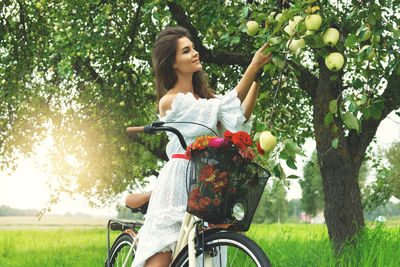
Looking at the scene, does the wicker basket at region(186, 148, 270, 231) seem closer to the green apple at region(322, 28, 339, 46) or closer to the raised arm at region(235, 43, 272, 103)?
the raised arm at region(235, 43, 272, 103)

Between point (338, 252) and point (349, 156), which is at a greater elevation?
point (349, 156)

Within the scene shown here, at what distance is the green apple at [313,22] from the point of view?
1.90 meters

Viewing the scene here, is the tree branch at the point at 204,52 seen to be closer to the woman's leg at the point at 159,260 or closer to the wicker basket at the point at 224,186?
the woman's leg at the point at 159,260

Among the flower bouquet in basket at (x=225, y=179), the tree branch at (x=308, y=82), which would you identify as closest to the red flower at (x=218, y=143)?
the flower bouquet in basket at (x=225, y=179)

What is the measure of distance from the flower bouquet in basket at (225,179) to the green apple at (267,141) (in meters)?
0.27

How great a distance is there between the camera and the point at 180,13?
574 cm

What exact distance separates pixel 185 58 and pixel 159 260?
4.70ft

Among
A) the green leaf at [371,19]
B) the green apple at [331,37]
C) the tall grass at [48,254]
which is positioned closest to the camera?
the green apple at [331,37]

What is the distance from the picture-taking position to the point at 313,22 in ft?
6.27

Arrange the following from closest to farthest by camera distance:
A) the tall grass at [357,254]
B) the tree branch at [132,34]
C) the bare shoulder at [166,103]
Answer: the bare shoulder at [166,103] → the tall grass at [357,254] → the tree branch at [132,34]

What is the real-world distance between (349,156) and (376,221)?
3.23 ft

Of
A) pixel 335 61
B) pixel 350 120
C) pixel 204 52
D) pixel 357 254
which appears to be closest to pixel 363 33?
pixel 335 61

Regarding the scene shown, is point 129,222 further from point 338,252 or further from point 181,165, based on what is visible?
point 338,252

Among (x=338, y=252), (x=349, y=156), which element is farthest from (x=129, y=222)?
(x=349, y=156)
